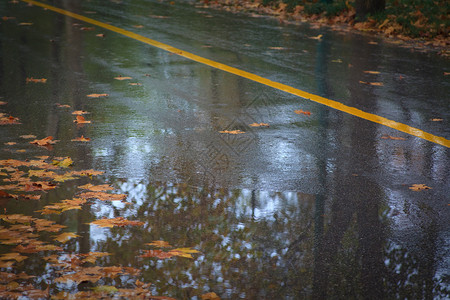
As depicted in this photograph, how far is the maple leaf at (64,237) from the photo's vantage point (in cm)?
384

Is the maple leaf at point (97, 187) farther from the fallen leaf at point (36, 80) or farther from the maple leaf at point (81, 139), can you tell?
the fallen leaf at point (36, 80)

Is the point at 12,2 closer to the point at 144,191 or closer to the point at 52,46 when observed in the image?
the point at 52,46

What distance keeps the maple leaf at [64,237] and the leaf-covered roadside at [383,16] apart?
851 cm

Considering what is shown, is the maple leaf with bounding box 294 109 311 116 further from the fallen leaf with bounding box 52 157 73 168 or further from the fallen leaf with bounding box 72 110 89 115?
the fallen leaf with bounding box 52 157 73 168

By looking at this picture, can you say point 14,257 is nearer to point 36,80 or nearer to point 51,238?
point 51,238

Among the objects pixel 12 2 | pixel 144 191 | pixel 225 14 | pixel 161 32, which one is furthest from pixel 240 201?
pixel 12 2

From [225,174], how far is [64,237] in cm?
162

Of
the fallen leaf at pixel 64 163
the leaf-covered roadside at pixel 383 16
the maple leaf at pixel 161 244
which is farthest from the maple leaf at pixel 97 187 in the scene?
the leaf-covered roadside at pixel 383 16

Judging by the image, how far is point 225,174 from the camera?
511 cm

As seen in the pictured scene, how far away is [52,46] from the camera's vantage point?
10719 millimetres

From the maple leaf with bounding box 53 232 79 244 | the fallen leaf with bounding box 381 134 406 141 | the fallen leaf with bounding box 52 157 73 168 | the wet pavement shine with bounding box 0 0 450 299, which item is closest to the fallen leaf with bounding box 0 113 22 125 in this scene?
the wet pavement shine with bounding box 0 0 450 299

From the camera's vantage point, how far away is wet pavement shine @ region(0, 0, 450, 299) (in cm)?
347

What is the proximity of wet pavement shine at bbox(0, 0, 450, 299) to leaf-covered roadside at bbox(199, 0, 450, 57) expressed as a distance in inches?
96.7

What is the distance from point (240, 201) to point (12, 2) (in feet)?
46.2
